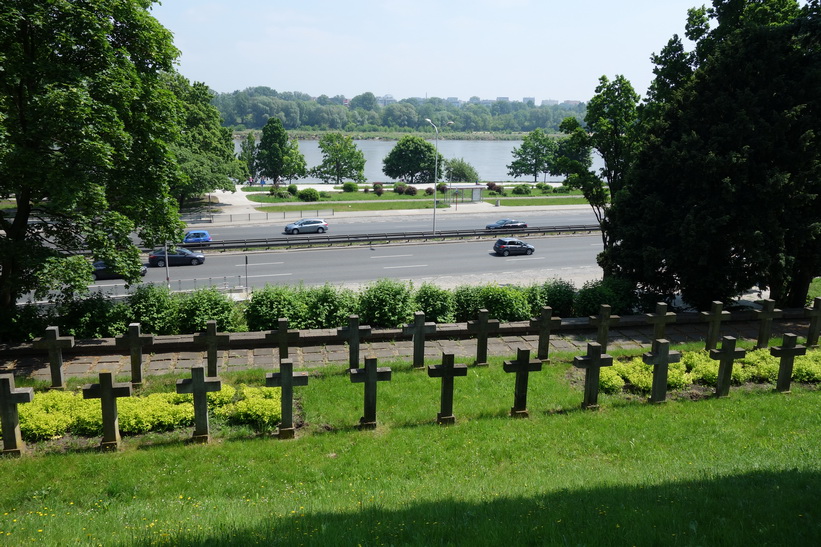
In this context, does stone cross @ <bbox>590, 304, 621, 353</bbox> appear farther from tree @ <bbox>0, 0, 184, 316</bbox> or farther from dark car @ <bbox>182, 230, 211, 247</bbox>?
dark car @ <bbox>182, 230, 211, 247</bbox>

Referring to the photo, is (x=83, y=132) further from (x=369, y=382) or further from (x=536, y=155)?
(x=536, y=155)

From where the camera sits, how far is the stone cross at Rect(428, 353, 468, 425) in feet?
33.1

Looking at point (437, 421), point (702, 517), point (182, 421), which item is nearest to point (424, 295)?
point (437, 421)

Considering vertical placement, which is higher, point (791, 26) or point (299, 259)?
point (791, 26)

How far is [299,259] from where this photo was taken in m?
35.0

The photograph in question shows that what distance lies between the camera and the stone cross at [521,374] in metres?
10.4

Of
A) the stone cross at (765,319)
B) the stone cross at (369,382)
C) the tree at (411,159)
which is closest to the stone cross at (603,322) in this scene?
the stone cross at (765,319)

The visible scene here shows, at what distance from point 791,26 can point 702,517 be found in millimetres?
14179

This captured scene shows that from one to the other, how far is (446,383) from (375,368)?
1.13 meters

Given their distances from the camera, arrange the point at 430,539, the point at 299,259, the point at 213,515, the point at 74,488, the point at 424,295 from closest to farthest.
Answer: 1. the point at 430,539
2. the point at 213,515
3. the point at 74,488
4. the point at 424,295
5. the point at 299,259

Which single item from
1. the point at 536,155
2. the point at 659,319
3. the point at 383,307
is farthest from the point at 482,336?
the point at 536,155

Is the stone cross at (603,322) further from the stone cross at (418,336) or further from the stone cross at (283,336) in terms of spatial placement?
the stone cross at (283,336)

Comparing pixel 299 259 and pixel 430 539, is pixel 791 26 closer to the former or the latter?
pixel 430 539

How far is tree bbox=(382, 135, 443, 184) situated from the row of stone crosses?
6801cm
